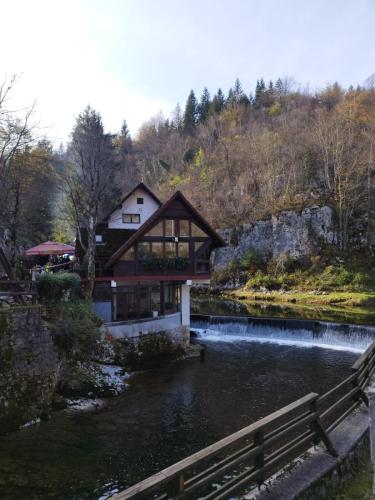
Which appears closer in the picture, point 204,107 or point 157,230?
point 157,230

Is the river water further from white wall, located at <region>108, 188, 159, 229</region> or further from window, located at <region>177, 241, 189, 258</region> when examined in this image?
white wall, located at <region>108, 188, 159, 229</region>

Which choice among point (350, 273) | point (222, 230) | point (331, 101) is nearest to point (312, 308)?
point (350, 273)

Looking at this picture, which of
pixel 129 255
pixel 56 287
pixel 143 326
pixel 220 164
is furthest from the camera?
pixel 220 164

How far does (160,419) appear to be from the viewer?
12.4 m

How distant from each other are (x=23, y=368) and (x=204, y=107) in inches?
3845

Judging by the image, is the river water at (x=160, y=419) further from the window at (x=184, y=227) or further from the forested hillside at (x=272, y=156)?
the forested hillside at (x=272, y=156)

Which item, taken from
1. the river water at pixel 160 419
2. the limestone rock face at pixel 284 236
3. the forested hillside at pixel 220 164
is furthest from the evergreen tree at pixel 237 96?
the river water at pixel 160 419

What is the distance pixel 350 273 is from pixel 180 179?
4145 centimetres

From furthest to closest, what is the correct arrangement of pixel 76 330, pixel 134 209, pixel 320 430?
pixel 134 209 < pixel 76 330 < pixel 320 430

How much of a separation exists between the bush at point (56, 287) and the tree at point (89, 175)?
211cm

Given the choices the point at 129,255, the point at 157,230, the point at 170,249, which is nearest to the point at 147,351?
the point at 129,255

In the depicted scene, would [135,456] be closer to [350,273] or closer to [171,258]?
[171,258]

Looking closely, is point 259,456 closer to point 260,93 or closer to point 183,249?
point 183,249

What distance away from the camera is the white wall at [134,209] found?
24.8m
